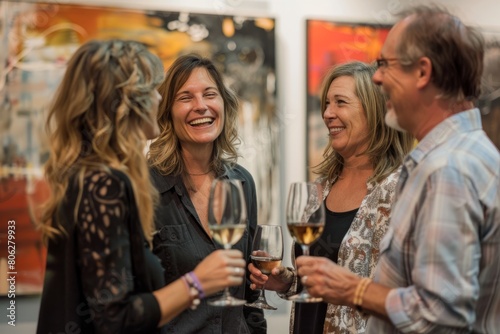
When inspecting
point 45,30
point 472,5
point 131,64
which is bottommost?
point 131,64

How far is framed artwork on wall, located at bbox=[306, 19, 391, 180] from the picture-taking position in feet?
12.8

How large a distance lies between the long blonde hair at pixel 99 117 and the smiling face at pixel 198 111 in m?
0.78

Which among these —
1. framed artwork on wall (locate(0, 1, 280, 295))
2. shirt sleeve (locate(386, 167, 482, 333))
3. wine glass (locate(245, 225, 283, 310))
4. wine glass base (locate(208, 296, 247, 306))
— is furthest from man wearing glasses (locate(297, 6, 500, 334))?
framed artwork on wall (locate(0, 1, 280, 295))

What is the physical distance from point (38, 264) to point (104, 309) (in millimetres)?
2028

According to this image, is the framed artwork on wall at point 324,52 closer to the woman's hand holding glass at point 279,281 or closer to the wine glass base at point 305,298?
the woman's hand holding glass at point 279,281

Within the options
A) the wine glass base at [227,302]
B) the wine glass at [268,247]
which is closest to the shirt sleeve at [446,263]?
the wine glass base at [227,302]

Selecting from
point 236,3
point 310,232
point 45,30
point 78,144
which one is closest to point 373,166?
point 310,232

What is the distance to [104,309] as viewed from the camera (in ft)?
5.06

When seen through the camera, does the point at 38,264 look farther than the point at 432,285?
Yes

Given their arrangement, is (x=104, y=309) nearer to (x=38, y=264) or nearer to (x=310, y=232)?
(x=310, y=232)

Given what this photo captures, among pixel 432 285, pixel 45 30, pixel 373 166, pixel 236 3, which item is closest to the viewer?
pixel 432 285

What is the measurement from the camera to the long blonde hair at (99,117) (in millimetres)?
1613

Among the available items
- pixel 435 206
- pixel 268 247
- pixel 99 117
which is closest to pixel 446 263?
pixel 435 206

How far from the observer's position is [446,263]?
1454mm
